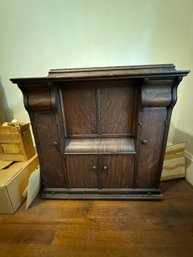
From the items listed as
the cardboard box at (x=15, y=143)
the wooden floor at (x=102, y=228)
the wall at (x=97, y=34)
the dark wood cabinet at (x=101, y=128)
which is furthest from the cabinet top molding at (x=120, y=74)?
the wooden floor at (x=102, y=228)

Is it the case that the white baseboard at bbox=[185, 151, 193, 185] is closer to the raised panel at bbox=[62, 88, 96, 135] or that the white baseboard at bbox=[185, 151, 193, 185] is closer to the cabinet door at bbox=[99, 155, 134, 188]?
the cabinet door at bbox=[99, 155, 134, 188]

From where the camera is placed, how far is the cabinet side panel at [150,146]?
1156 mm

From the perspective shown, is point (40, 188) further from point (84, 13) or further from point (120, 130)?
point (84, 13)

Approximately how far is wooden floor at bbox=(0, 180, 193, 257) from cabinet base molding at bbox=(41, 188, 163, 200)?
0.14ft

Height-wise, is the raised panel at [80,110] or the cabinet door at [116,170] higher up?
the raised panel at [80,110]

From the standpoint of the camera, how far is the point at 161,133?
1205 mm

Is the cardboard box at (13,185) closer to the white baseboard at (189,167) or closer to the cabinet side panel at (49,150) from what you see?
the cabinet side panel at (49,150)

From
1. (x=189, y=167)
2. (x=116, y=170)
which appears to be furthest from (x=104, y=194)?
(x=189, y=167)

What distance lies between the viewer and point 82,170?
54.5 inches

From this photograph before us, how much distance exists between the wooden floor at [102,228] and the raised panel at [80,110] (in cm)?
72

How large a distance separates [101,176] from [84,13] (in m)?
1.63

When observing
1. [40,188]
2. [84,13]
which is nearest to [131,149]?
[40,188]

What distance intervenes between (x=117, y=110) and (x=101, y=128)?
0.71ft

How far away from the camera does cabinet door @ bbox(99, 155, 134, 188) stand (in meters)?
1.31
